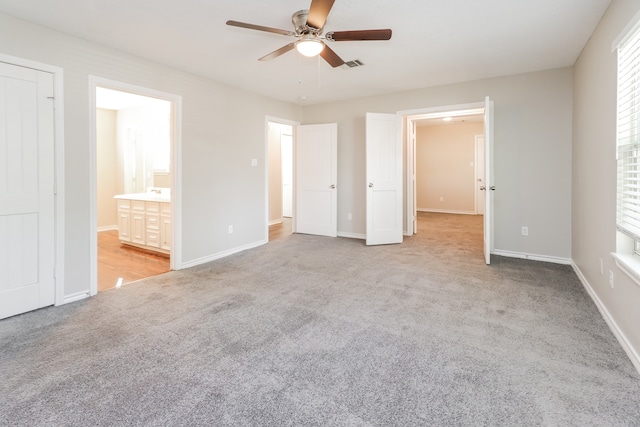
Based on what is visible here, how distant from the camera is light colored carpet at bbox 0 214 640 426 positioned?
1539 mm

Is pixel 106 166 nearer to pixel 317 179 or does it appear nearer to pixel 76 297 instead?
pixel 317 179

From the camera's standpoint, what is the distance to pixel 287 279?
3568mm

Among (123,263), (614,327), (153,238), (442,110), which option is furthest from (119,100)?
(614,327)

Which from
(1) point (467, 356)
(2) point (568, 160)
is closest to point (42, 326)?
(1) point (467, 356)

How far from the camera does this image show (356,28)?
9.53 feet

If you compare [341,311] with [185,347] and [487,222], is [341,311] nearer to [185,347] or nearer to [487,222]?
[185,347]

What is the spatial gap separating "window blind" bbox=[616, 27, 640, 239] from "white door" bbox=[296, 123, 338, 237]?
4026mm

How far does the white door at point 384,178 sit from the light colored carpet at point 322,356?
72.3 inches

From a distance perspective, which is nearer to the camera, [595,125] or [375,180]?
[595,125]

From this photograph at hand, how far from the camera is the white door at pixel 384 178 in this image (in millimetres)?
5195

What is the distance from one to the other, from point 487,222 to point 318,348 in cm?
298

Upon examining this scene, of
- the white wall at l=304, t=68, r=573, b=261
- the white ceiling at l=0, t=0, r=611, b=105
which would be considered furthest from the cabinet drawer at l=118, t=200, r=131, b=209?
the white wall at l=304, t=68, r=573, b=261

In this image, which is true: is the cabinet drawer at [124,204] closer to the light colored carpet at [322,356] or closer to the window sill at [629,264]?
the light colored carpet at [322,356]

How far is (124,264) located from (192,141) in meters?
1.89
